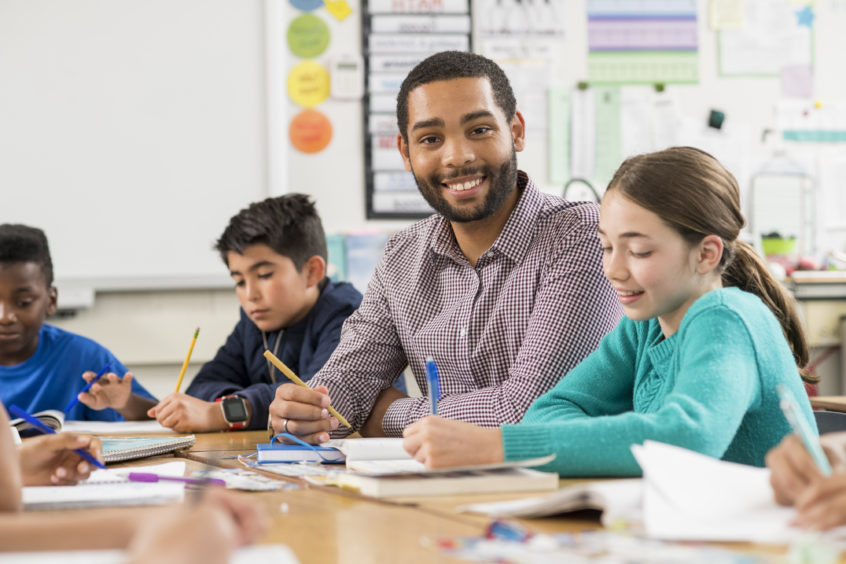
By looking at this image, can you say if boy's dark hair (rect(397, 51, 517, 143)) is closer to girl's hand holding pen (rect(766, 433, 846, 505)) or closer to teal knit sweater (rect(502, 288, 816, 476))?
teal knit sweater (rect(502, 288, 816, 476))

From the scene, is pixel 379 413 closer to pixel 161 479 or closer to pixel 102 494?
pixel 161 479

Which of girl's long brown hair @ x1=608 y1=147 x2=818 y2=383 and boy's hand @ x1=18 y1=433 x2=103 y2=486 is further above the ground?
girl's long brown hair @ x1=608 y1=147 x2=818 y2=383

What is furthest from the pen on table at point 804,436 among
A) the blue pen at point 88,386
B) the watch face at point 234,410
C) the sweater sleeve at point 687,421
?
the blue pen at point 88,386

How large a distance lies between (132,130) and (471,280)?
1.82 meters

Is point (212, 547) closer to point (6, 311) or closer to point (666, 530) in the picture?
point (666, 530)

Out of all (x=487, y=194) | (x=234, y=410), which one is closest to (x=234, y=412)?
(x=234, y=410)

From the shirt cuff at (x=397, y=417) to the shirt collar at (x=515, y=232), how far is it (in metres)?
0.30

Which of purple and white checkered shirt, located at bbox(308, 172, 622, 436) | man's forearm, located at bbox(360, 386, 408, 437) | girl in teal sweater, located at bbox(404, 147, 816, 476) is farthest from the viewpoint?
man's forearm, located at bbox(360, 386, 408, 437)

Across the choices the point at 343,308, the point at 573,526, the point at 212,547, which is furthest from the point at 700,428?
the point at 343,308

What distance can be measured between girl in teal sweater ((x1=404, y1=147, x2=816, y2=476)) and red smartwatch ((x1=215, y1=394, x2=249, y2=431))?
0.76 metres

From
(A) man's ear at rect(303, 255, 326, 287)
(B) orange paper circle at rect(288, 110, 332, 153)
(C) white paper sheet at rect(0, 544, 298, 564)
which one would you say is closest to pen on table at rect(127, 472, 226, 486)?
(C) white paper sheet at rect(0, 544, 298, 564)

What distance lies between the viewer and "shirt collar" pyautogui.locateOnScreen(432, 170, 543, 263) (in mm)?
1751

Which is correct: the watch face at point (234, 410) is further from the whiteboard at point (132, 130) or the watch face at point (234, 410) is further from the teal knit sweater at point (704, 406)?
the whiteboard at point (132, 130)

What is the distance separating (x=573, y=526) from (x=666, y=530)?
103mm
